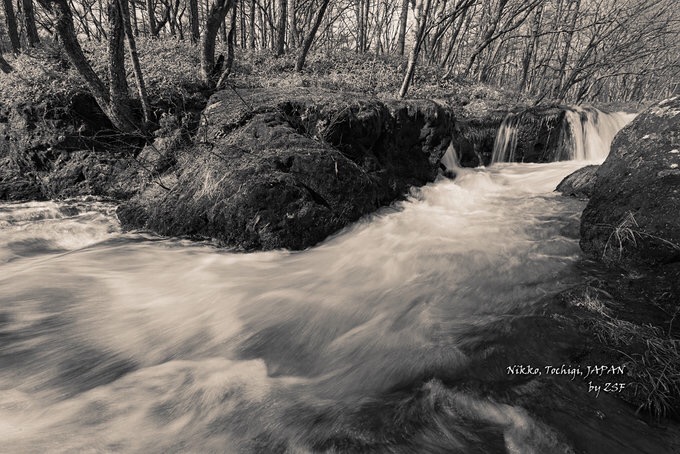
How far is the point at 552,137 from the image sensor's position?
912 cm

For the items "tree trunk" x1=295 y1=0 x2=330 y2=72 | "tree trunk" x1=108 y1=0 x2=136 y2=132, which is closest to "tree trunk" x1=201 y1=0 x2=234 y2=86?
"tree trunk" x1=108 y1=0 x2=136 y2=132

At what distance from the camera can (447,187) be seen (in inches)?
283

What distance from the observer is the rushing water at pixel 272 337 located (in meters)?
1.84

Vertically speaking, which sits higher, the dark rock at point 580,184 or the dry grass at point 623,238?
the dark rock at point 580,184

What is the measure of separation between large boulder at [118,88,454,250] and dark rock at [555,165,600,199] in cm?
256

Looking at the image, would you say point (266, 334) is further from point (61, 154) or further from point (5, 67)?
point (5, 67)

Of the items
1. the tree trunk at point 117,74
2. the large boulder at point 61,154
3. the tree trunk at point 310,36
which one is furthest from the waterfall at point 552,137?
the large boulder at point 61,154

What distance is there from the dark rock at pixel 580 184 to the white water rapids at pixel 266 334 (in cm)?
96

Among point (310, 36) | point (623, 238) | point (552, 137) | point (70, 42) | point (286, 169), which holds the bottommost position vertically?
point (623, 238)

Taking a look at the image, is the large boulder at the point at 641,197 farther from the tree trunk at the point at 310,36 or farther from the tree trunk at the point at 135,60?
the tree trunk at the point at 310,36

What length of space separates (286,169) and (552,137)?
25.9 feet

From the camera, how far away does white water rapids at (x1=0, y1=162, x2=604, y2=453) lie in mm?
1841

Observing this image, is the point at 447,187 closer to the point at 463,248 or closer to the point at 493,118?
the point at 463,248

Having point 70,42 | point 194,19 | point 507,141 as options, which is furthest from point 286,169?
point 194,19
